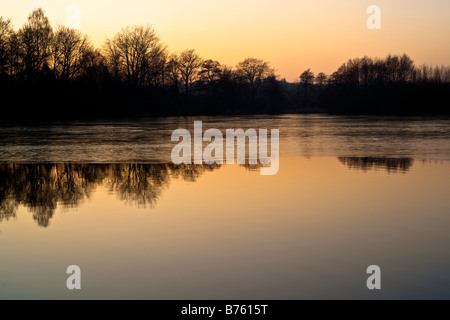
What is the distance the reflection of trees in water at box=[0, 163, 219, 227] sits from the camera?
995 centimetres

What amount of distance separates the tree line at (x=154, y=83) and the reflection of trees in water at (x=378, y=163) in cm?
4785

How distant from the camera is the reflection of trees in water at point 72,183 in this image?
32.6 feet

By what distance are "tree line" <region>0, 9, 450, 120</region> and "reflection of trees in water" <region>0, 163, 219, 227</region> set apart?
1747 inches

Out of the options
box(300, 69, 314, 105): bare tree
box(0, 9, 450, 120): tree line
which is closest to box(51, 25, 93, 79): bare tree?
box(0, 9, 450, 120): tree line

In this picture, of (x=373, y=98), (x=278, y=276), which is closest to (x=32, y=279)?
(x=278, y=276)

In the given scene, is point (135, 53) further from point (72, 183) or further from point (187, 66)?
point (72, 183)

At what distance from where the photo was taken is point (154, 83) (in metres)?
81.5

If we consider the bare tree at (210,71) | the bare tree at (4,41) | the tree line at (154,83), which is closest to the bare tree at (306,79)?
the tree line at (154,83)

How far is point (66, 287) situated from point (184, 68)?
91.7 metres

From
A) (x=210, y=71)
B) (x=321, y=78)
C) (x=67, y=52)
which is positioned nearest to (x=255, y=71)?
(x=210, y=71)

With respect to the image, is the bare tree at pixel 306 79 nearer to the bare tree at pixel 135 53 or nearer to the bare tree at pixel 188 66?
the bare tree at pixel 188 66

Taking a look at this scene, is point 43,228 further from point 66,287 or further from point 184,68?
point 184,68

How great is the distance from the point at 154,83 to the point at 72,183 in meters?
70.9
